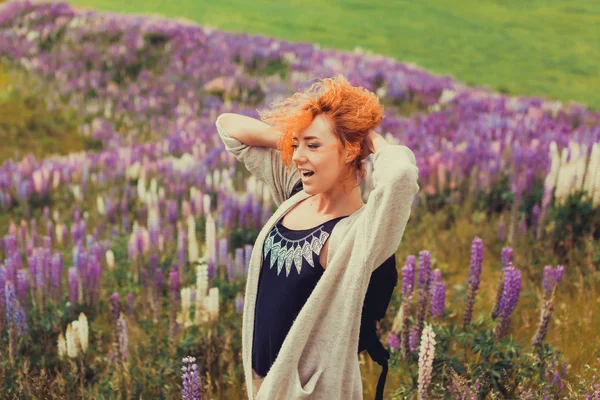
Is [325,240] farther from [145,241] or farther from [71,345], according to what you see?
[145,241]

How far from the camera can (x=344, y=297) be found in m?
2.38

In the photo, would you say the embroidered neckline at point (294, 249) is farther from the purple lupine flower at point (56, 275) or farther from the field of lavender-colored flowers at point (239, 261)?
the purple lupine flower at point (56, 275)

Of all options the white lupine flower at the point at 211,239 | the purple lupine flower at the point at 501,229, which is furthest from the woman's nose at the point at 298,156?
the purple lupine flower at the point at 501,229

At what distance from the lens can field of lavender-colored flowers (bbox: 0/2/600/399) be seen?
342cm

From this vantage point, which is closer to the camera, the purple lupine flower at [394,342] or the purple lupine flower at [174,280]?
the purple lupine flower at [394,342]

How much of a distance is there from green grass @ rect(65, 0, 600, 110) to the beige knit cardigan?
9.09m

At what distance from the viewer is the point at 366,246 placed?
90.5 inches

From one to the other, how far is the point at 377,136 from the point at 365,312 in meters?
0.67

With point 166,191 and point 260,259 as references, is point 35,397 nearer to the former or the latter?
point 260,259

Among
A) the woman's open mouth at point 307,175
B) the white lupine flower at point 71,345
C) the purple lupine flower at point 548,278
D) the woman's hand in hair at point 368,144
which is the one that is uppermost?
the woman's hand in hair at point 368,144

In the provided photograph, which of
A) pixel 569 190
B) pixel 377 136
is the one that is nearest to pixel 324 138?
pixel 377 136

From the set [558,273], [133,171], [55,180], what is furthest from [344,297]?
[55,180]

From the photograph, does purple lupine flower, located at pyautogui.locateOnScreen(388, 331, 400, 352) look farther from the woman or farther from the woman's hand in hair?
the woman's hand in hair

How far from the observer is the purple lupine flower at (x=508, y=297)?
3322mm
